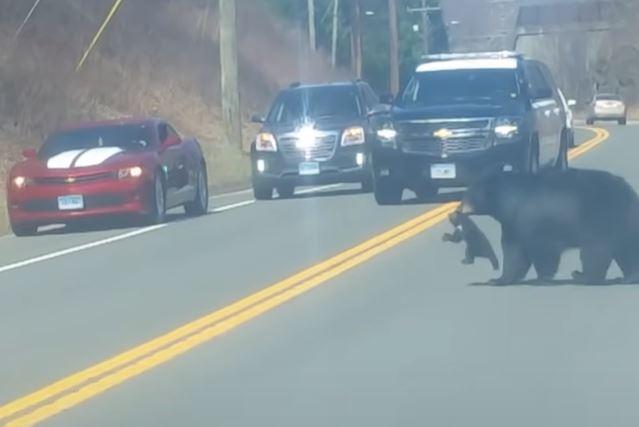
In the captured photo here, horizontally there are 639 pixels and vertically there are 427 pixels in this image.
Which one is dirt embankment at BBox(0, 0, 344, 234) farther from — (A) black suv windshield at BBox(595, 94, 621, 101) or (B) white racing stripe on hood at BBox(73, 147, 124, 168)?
(A) black suv windshield at BBox(595, 94, 621, 101)

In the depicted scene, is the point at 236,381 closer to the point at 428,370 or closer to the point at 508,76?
the point at 428,370

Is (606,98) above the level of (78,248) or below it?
below

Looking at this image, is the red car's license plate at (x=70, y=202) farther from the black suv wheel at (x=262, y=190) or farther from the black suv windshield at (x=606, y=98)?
the black suv windshield at (x=606, y=98)

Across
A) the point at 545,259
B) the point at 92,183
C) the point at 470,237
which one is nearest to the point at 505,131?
the point at 92,183

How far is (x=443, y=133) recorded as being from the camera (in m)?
25.9

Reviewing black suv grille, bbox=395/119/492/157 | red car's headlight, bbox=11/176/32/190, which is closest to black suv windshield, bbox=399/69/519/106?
black suv grille, bbox=395/119/492/157

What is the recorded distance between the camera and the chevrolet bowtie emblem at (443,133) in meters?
25.9

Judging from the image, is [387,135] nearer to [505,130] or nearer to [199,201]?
[505,130]

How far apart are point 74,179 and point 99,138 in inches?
60.5

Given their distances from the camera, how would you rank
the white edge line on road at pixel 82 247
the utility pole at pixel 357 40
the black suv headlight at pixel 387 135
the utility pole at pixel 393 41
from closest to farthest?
the white edge line on road at pixel 82 247 → the black suv headlight at pixel 387 135 → the utility pole at pixel 393 41 → the utility pole at pixel 357 40

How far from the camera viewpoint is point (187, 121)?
169ft

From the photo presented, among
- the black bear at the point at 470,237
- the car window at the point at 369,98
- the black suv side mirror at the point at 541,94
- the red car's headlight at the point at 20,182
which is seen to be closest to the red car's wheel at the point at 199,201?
the red car's headlight at the point at 20,182

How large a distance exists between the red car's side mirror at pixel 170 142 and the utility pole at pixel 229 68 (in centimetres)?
1158

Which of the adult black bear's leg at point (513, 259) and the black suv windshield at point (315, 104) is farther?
the black suv windshield at point (315, 104)
